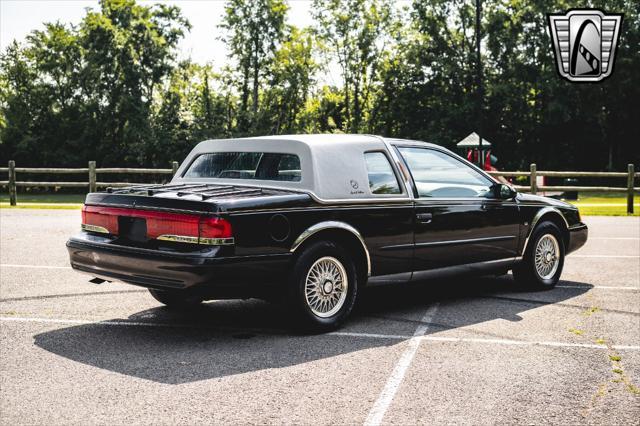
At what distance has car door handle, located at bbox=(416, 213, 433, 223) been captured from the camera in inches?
261

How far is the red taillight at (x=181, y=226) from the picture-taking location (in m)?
5.32

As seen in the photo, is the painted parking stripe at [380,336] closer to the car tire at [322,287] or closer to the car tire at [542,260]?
the car tire at [322,287]

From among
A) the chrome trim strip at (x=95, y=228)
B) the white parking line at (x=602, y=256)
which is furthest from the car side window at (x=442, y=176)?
the white parking line at (x=602, y=256)

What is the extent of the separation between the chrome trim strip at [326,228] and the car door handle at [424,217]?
28.1 inches

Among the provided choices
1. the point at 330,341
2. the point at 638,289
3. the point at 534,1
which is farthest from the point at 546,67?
the point at 330,341

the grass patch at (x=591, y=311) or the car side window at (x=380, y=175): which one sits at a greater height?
the car side window at (x=380, y=175)

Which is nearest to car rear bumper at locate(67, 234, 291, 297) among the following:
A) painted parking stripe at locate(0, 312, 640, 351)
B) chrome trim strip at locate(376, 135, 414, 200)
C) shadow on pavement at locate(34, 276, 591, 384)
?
shadow on pavement at locate(34, 276, 591, 384)

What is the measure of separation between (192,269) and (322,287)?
1.13 metres

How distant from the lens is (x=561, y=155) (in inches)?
1949

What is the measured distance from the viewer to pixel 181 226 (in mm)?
5441

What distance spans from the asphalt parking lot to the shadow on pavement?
2 centimetres

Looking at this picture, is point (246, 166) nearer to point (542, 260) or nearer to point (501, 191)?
point (501, 191)

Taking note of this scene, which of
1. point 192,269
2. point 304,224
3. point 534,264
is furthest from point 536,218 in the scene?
point 192,269

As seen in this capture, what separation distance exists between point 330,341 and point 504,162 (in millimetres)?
45679
